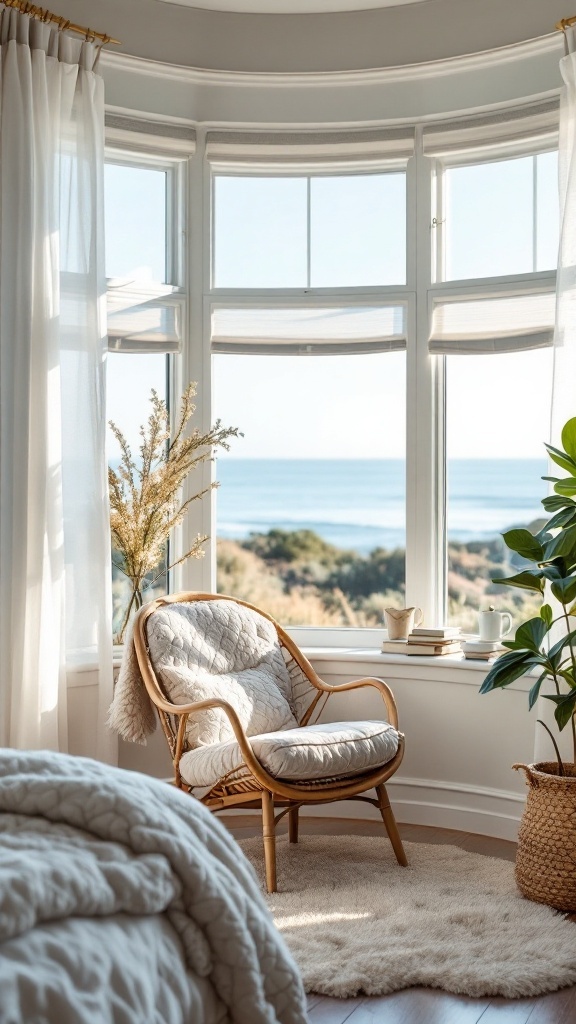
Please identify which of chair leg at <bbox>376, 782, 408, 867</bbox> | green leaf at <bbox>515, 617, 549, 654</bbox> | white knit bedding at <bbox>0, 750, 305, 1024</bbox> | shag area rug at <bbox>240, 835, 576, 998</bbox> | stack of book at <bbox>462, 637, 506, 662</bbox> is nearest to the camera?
white knit bedding at <bbox>0, 750, 305, 1024</bbox>

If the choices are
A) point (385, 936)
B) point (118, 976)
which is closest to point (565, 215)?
point (385, 936)

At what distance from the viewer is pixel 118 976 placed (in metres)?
1.30

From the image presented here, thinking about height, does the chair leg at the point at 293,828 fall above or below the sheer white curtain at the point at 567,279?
below

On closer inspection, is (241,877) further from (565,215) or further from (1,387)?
(565,215)

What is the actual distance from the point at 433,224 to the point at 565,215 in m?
0.82

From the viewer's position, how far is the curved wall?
4.20 m

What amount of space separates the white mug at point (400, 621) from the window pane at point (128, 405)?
0.98 m

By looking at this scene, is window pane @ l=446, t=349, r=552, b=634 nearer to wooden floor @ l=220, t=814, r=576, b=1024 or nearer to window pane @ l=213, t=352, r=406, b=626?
window pane @ l=213, t=352, r=406, b=626

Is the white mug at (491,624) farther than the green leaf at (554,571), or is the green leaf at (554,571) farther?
the white mug at (491,624)

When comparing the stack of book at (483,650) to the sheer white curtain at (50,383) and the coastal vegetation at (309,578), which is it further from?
the sheer white curtain at (50,383)

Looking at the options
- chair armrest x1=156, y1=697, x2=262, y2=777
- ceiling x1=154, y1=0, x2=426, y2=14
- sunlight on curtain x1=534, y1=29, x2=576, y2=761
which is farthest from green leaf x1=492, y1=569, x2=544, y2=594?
ceiling x1=154, y1=0, x2=426, y2=14

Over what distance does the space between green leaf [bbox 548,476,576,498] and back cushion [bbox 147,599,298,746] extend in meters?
1.29

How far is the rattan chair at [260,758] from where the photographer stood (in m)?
3.25

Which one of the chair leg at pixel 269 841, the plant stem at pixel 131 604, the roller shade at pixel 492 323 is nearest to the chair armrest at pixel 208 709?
the chair leg at pixel 269 841
